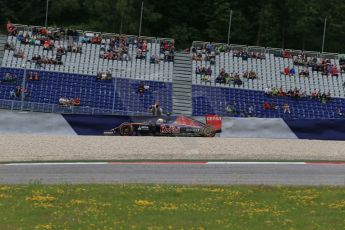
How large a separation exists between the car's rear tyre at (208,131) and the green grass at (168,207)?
10969 millimetres

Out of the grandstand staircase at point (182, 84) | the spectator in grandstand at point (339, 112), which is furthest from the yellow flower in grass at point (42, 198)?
the spectator in grandstand at point (339, 112)

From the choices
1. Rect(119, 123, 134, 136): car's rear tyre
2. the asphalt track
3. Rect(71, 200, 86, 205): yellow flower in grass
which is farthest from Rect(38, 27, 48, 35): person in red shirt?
Rect(71, 200, 86, 205): yellow flower in grass

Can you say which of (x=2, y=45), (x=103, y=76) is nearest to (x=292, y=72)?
(x=103, y=76)

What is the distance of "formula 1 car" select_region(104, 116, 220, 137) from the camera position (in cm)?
2558

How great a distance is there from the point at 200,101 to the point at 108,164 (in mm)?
21294

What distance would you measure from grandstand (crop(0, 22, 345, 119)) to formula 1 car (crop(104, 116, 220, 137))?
8931mm

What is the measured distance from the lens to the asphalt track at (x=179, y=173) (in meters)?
15.9

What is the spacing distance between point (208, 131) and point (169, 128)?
1842 millimetres

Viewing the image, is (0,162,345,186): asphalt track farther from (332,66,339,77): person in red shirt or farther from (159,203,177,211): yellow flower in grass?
(332,66,339,77): person in red shirt

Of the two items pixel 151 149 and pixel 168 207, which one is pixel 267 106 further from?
pixel 168 207

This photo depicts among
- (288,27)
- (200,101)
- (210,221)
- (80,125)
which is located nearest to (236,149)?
(80,125)

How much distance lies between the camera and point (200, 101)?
129ft

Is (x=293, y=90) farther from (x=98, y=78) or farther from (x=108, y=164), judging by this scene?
(x=108, y=164)

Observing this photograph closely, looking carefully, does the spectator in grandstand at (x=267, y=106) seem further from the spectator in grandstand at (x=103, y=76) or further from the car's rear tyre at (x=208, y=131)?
the car's rear tyre at (x=208, y=131)
